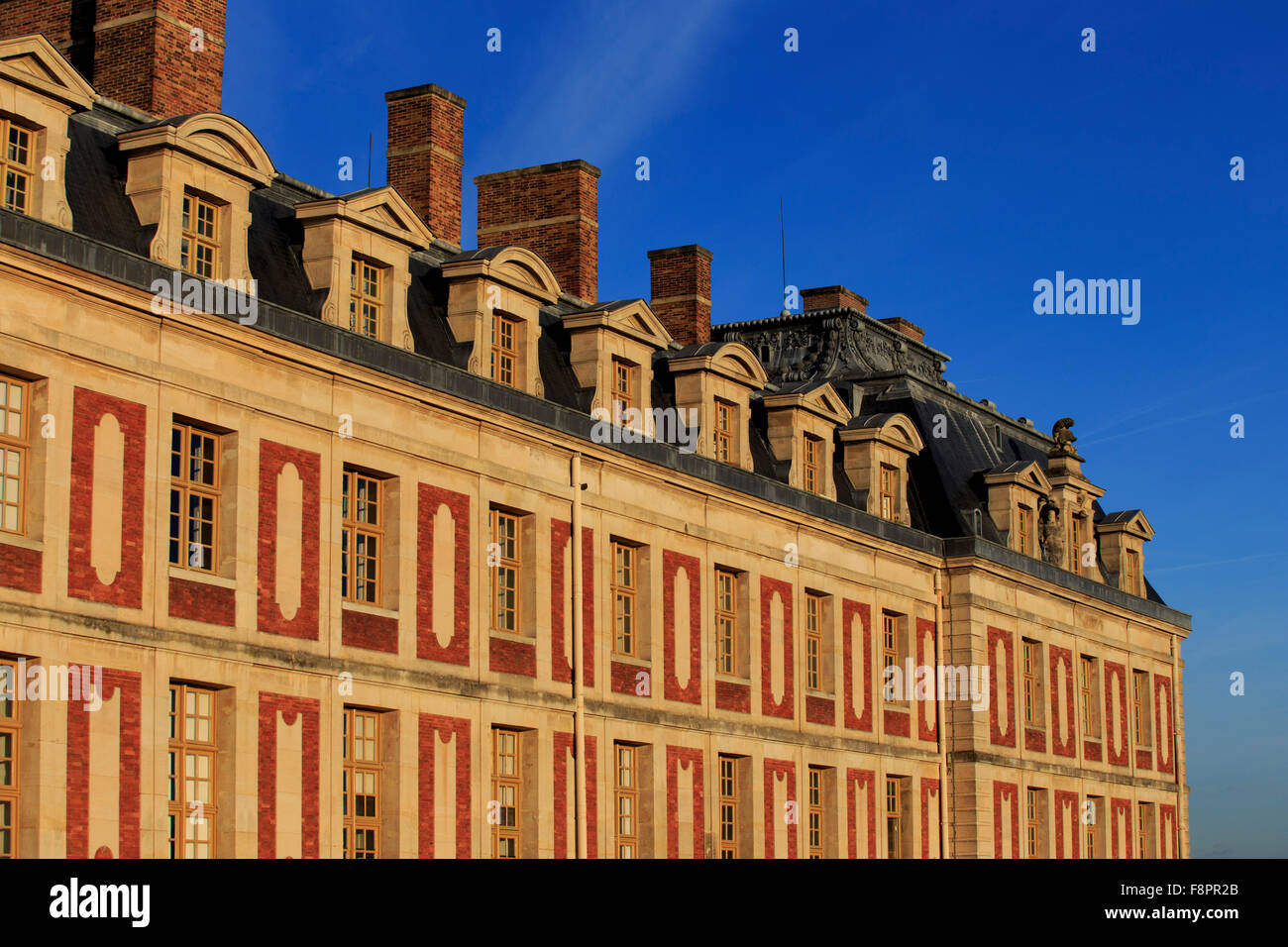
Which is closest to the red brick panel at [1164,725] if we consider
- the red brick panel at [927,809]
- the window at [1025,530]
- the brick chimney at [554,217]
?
the window at [1025,530]

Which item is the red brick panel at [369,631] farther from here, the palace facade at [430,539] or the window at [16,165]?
the window at [16,165]

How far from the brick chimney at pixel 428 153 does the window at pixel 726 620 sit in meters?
8.63

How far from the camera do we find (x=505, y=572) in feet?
110

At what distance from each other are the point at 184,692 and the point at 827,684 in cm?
1864

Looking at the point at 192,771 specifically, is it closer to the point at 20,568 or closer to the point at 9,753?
the point at 9,753

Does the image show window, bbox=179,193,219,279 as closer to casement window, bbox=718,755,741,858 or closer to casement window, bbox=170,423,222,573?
casement window, bbox=170,423,222,573

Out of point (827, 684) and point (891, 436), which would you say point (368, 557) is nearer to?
point (827, 684)

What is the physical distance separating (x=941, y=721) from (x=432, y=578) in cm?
1884

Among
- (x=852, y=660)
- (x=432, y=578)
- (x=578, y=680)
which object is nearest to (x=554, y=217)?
(x=852, y=660)

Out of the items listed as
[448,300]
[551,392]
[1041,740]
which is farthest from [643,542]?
[1041,740]

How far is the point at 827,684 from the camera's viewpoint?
42.5 meters

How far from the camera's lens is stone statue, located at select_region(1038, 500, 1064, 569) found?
172 ft

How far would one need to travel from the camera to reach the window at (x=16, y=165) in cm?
2555

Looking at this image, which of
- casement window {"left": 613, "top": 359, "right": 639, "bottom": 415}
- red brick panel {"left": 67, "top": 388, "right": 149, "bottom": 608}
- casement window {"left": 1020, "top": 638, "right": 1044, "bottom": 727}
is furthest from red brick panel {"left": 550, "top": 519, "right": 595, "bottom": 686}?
casement window {"left": 1020, "top": 638, "right": 1044, "bottom": 727}
